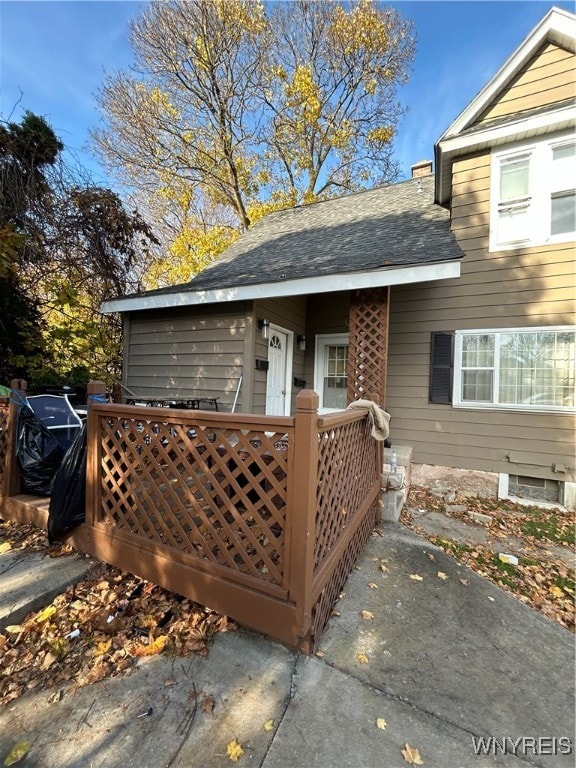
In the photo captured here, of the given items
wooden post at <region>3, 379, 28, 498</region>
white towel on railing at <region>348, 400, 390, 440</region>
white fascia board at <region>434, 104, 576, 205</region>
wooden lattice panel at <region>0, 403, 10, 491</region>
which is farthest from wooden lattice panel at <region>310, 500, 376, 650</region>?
white fascia board at <region>434, 104, 576, 205</region>

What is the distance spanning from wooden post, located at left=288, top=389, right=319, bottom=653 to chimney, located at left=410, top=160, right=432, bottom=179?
8839 millimetres

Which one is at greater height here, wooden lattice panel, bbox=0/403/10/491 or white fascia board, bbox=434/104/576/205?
white fascia board, bbox=434/104/576/205

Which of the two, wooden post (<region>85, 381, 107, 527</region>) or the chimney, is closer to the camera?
wooden post (<region>85, 381, 107, 527</region>)

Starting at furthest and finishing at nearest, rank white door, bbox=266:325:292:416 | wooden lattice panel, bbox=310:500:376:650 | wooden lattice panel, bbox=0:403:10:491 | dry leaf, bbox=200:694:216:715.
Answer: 1. white door, bbox=266:325:292:416
2. wooden lattice panel, bbox=0:403:10:491
3. wooden lattice panel, bbox=310:500:376:650
4. dry leaf, bbox=200:694:216:715

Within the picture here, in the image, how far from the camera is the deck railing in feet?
6.24

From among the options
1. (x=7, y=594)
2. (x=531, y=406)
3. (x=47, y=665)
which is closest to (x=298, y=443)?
(x=47, y=665)

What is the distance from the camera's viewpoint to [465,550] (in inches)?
143

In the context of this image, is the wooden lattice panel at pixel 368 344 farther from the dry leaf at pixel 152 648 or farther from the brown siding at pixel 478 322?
the dry leaf at pixel 152 648

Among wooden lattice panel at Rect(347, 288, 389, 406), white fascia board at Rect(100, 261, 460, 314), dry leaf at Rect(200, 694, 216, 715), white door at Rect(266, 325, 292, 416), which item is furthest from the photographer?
white door at Rect(266, 325, 292, 416)

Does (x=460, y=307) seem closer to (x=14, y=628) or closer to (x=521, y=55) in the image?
(x=521, y=55)

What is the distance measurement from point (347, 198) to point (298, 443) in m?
8.48

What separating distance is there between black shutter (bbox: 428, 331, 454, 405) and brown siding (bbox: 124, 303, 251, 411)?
3110 mm

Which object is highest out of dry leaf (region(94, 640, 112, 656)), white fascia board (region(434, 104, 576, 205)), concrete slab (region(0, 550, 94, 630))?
white fascia board (region(434, 104, 576, 205))

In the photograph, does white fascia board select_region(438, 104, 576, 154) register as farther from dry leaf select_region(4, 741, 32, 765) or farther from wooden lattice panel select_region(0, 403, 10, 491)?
dry leaf select_region(4, 741, 32, 765)
